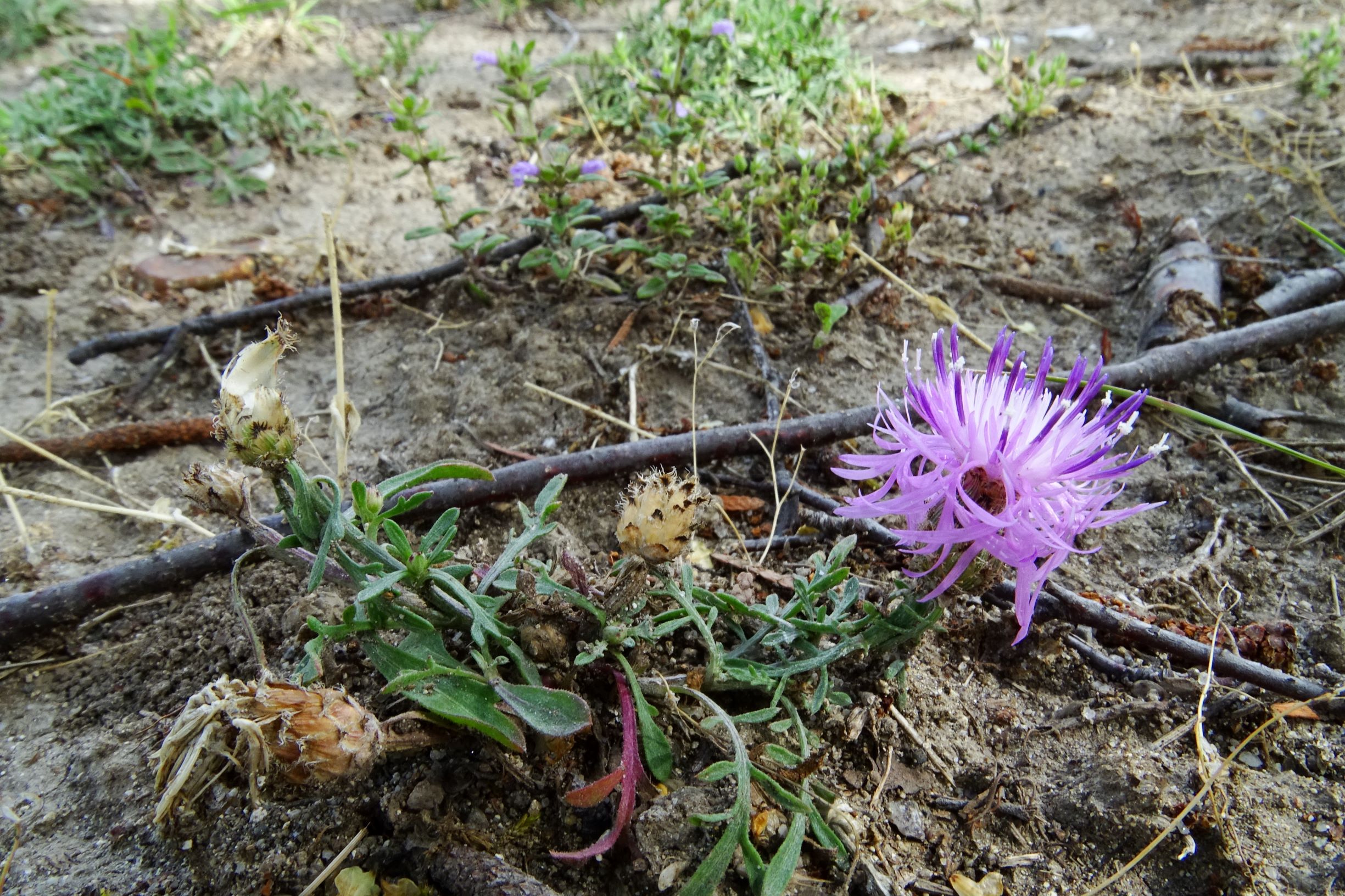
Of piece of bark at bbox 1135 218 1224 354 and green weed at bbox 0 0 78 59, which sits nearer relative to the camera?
piece of bark at bbox 1135 218 1224 354

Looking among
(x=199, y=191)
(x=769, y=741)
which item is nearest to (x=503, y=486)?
(x=769, y=741)

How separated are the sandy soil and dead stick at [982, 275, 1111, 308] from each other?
0.05 metres

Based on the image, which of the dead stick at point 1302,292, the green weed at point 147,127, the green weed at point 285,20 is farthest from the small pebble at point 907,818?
the green weed at point 285,20

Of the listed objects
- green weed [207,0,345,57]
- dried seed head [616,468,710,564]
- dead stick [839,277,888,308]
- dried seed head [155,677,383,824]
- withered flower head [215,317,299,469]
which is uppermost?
green weed [207,0,345,57]

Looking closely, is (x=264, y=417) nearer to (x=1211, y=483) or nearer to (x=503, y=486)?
(x=503, y=486)

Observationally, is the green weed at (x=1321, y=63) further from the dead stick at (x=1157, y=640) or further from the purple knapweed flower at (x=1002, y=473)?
the purple knapweed flower at (x=1002, y=473)

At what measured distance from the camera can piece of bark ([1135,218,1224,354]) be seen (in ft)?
9.16

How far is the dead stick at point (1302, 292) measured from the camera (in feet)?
9.31

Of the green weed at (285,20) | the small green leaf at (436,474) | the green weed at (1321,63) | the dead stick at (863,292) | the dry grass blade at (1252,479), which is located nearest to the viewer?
the small green leaf at (436,474)

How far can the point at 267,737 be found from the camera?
4.34ft

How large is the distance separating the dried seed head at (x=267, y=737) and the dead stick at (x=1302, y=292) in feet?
10.3

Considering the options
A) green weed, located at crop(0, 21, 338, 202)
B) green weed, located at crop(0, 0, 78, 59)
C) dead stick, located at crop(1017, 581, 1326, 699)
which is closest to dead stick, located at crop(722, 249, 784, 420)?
dead stick, located at crop(1017, 581, 1326, 699)

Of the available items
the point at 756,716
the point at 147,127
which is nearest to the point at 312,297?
the point at 147,127

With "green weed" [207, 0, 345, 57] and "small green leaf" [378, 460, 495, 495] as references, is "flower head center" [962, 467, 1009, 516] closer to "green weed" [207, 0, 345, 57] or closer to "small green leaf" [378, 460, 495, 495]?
"small green leaf" [378, 460, 495, 495]
